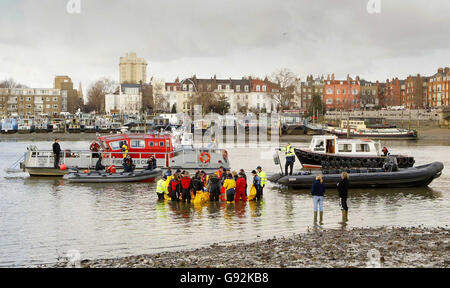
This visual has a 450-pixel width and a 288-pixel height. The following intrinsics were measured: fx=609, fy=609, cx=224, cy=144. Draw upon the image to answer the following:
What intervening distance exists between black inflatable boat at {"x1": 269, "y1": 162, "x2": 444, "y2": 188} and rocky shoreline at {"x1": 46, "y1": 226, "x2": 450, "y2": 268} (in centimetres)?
1088

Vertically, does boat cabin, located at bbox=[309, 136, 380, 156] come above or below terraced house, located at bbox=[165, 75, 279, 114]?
below

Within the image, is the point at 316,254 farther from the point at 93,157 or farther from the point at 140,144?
the point at 140,144

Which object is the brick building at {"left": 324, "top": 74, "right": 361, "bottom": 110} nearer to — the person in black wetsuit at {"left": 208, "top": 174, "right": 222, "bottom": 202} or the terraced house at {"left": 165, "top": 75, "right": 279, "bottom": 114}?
the terraced house at {"left": 165, "top": 75, "right": 279, "bottom": 114}

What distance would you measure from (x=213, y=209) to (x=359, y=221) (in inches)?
217

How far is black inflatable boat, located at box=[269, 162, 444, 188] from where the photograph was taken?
29.0m

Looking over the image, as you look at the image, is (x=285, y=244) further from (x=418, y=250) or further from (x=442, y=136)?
(x=442, y=136)

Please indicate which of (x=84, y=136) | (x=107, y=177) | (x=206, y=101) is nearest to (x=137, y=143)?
(x=107, y=177)

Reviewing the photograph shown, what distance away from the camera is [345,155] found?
37312 millimetres

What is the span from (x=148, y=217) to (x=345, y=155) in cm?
1853

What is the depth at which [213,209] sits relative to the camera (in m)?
23.3

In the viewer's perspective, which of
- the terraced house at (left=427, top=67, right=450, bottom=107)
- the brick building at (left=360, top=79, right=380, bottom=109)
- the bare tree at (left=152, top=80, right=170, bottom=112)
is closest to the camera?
the terraced house at (left=427, top=67, right=450, bottom=107)

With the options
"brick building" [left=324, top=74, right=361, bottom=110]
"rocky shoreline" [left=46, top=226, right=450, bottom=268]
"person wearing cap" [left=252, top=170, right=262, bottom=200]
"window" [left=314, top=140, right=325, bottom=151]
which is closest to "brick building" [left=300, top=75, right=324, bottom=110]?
"brick building" [left=324, top=74, right=361, bottom=110]
